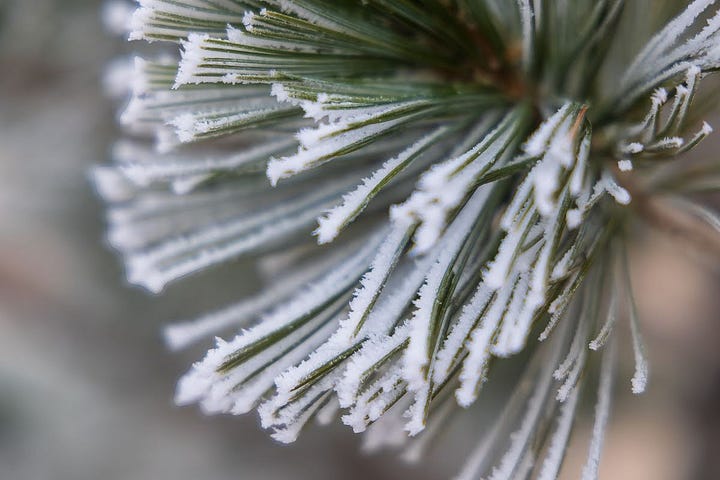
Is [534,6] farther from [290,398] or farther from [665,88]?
[290,398]

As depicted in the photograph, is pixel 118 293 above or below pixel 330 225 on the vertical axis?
above

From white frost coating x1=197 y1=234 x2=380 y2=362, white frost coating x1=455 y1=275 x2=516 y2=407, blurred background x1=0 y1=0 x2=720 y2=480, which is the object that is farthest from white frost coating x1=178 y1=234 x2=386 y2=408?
blurred background x1=0 y1=0 x2=720 y2=480

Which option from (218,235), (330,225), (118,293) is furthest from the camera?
(118,293)

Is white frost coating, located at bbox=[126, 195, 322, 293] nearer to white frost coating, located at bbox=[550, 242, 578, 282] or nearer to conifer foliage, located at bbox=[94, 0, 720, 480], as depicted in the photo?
conifer foliage, located at bbox=[94, 0, 720, 480]

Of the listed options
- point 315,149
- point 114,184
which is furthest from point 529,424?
point 114,184

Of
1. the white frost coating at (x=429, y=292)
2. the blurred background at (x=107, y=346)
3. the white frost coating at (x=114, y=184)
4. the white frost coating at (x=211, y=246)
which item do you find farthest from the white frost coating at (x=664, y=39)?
the blurred background at (x=107, y=346)

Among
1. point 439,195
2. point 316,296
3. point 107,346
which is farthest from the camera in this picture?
point 107,346

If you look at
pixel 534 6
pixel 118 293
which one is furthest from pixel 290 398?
pixel 118 293

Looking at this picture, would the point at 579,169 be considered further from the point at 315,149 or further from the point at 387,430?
the point at 387,430
